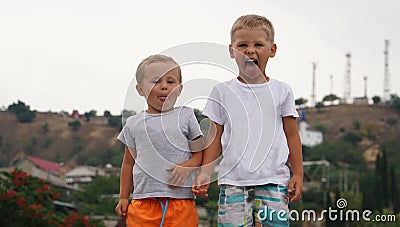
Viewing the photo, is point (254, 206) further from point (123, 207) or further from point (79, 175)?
point (79, 175)

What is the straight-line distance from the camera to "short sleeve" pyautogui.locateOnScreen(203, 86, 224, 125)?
11.4 feet

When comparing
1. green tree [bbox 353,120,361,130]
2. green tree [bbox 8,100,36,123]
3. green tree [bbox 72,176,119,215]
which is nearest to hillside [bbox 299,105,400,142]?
green tree [bbox 353,120,361,130]

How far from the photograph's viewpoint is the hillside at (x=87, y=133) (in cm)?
7938

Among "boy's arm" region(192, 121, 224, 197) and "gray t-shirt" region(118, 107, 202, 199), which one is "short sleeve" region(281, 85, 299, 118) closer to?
"boy's arm" region(192, 121, 224, 197)

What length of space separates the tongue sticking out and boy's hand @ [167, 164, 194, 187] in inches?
19.8

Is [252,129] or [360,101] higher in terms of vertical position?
[360,101]

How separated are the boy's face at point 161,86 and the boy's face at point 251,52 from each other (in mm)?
293

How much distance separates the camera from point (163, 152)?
3.59 metres

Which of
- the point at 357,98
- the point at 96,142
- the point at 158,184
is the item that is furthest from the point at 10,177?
the point at 357,98

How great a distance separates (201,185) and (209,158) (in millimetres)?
141

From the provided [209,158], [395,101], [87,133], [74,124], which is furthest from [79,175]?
[209,158]

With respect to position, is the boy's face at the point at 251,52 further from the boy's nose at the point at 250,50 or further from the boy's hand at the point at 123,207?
the boy's hand at the point at 123,207

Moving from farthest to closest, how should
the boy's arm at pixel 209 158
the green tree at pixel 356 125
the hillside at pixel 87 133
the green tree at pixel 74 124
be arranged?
the green tree at pixel 74 124
the green tree at pixel 356 125
the hillside at pixel 87 133
the boy's arm at pixel 209 158

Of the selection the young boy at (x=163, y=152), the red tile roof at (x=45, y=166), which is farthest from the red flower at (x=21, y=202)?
the red tile roof at (x=45, y=166)
